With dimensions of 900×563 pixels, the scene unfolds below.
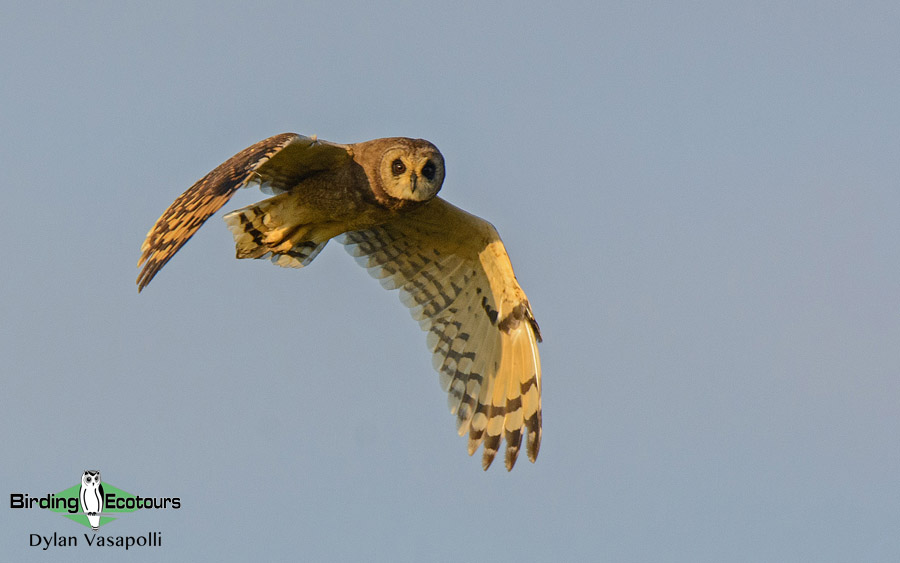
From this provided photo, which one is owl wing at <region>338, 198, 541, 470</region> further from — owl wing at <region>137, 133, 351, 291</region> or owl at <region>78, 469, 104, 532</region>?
owl at <region>78, 469, 104, 532</region>

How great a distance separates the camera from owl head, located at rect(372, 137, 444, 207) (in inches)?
369

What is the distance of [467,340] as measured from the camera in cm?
1085

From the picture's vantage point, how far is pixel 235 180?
27.2 ft

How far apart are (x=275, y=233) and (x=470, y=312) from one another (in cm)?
186

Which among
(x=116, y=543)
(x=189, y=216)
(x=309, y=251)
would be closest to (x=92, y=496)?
(x=116, y=543)

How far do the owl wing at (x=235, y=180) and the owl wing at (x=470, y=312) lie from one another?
1.11 metres

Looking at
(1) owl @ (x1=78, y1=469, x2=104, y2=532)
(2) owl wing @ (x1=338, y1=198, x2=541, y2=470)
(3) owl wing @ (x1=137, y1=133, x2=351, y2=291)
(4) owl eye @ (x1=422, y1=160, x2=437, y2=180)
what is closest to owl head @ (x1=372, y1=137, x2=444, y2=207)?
(4) owl eye @ (x1=422, y1=160, x2=437, y2=180)

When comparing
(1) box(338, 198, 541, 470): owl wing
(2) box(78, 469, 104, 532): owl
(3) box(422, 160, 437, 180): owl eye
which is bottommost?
(2) box(78, 469, 104, 532): owl

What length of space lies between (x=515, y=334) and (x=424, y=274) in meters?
0.92

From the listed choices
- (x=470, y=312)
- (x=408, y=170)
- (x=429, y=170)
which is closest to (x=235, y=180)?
(x=408, y=170)

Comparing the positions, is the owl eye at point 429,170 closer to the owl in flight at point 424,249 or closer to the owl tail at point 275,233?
the owl in flight at point 424,249

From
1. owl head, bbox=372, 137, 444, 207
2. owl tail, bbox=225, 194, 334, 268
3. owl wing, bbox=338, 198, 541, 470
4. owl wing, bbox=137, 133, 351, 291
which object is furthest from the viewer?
owl wing, bbox=338, 198, 541, 470

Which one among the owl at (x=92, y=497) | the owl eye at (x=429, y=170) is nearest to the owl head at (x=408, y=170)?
the owl eye at (x=429, y=170)

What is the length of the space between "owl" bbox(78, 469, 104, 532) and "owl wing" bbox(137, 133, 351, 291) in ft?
8.95
